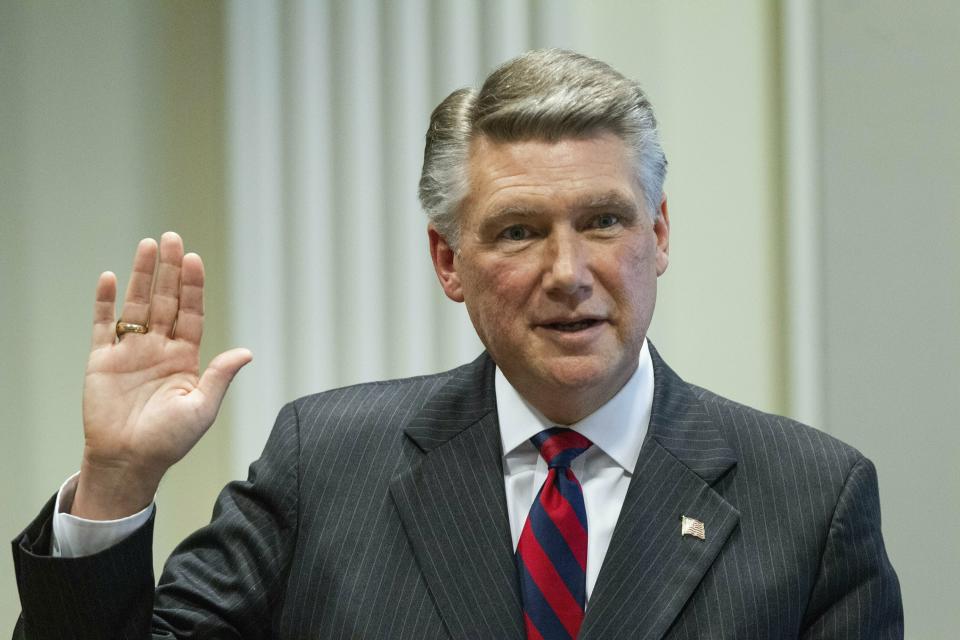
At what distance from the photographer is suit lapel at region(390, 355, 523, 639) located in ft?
5.88

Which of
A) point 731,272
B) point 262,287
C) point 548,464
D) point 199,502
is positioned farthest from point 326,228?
point 548,464

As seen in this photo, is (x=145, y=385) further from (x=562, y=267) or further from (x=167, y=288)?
(x=562, y=267)

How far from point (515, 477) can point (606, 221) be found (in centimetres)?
41

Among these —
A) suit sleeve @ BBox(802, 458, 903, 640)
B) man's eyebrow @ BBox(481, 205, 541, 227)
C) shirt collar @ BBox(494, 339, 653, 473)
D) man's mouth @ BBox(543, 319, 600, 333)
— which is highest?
man's eyebrow @ BBox(481, 205, 541, 227)

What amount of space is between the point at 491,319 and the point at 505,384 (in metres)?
0.15

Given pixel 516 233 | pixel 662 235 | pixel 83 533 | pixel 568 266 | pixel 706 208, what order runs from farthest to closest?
pixel 706 208 < pixel 662 235 < pixel 516 233 < pixel 568 266 < pixel 83 533

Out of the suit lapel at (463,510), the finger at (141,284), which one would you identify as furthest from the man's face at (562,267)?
the finger at (141,284)

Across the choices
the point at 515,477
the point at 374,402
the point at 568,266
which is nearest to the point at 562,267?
the point at 568,266

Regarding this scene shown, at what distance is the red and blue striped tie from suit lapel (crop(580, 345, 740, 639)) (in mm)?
35

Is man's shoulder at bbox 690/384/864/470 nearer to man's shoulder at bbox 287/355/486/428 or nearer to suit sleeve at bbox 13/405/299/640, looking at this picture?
man's shoulder at bbox 287/355/486/428

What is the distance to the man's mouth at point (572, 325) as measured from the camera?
1.83 m

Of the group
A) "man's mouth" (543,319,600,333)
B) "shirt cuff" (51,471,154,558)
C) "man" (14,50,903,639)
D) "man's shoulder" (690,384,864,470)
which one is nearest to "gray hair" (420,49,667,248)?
"man" (14,50,903,639)

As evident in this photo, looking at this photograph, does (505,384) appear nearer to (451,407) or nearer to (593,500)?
(451,407)

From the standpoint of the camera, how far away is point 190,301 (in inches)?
70.7
